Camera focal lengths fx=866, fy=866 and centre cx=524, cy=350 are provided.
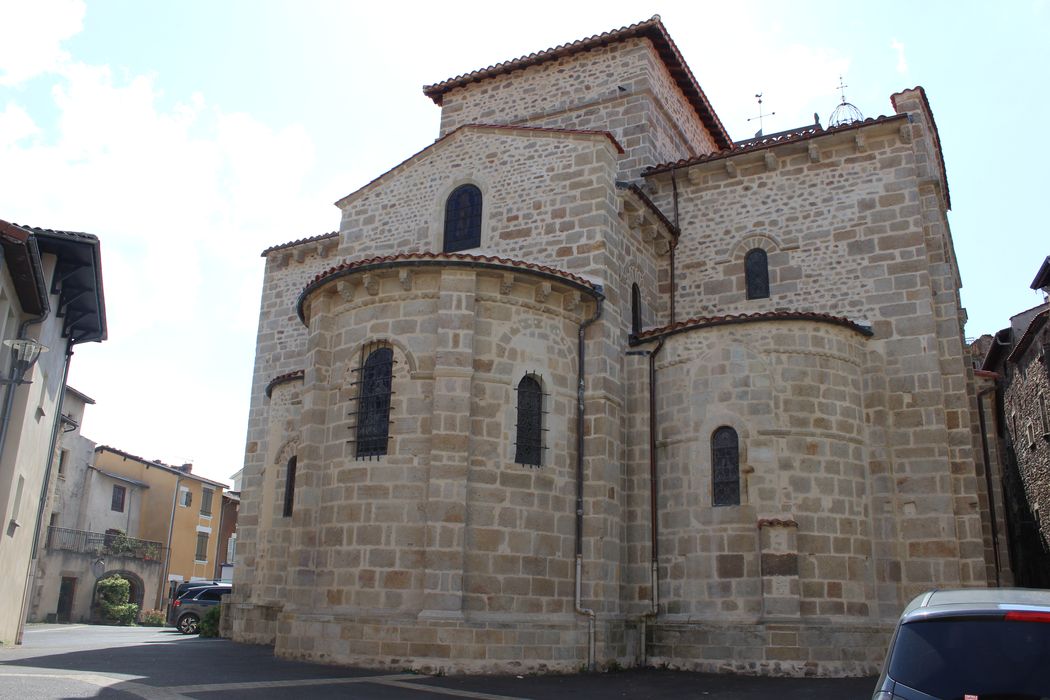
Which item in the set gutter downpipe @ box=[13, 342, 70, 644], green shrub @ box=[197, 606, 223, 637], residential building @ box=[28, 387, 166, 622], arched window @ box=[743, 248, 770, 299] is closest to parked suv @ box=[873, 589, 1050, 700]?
arched window @ box=[743, 248, 770, 299]

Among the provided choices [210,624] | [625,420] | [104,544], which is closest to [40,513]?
[210,624]

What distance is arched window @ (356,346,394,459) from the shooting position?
13.0m

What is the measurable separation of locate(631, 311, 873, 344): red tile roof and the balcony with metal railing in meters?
25.8

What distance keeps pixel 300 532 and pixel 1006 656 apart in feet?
34.0

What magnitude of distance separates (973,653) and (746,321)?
32.5 ft

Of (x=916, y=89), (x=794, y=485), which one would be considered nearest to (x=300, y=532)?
(x=794, y=485)

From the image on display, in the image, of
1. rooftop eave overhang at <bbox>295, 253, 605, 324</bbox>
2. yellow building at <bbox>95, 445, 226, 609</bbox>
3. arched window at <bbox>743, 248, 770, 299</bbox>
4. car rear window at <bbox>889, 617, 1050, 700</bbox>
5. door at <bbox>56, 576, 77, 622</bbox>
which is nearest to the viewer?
car rear window at <bbox>889, 617, 1050, 700</bbox>

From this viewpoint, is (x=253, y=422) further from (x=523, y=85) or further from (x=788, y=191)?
(x=788, y=191)

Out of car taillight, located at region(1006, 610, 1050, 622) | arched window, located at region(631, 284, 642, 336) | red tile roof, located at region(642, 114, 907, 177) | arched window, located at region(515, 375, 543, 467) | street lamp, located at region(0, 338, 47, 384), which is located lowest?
car taillight, located at region(1006, 610, 1050, 622)

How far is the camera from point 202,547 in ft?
139

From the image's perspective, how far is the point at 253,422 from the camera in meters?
20.8

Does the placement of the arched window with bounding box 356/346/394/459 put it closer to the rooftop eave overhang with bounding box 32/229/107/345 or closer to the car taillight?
the rooftop eave overhang with bounding box 32/229/107/345

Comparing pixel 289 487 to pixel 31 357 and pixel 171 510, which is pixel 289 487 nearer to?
pixel 31 357

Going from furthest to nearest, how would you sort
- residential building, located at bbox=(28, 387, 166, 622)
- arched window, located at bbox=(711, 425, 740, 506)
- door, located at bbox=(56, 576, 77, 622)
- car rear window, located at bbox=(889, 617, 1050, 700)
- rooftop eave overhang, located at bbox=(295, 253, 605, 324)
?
door, located at bbox=(56, 576, 77, 622) → residential building, located at bbox=(28, 387, 166, 622) → arched window, located at bbox=(711, 425, 740, 506) → rooftop eave overhang, located at bbox=(295, 253, 605, 324) → car rear window, located at bbox=(889, 617, 1050, 700)
